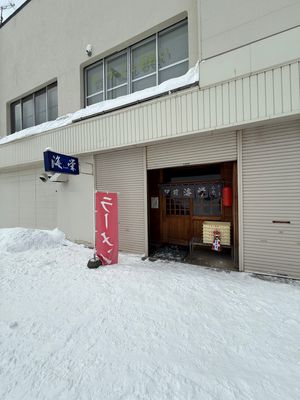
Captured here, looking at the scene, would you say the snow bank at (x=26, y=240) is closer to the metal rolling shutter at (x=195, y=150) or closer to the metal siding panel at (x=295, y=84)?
the metal rolling shutter at (x=195, y=150)

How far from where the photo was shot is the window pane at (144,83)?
671cm

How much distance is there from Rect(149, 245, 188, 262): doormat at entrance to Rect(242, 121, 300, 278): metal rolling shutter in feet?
6.28

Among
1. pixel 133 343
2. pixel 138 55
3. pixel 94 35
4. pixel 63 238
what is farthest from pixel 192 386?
pixel 94 35

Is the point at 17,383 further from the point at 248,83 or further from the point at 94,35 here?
the point at 94,35

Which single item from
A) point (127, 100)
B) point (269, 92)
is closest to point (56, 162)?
point (127, 100)

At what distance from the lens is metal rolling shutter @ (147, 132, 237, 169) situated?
17.0 ft

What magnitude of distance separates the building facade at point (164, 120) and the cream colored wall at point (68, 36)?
5 centimetres

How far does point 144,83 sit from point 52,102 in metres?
4.90

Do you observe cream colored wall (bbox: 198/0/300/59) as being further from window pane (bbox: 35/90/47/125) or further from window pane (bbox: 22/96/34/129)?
window pane (bbox: 22/96/34/129)

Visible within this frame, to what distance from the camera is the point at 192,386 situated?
1994mm

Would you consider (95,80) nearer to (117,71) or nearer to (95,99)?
(95,99)

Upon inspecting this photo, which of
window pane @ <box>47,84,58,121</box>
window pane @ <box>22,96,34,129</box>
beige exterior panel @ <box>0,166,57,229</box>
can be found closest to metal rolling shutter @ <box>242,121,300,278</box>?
beige exterior panel @ <box>0,166,57,229</box>

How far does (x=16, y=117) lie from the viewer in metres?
11.3

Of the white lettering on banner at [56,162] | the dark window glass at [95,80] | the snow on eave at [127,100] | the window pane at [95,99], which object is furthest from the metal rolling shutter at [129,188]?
the dark window glass at [95,80]
